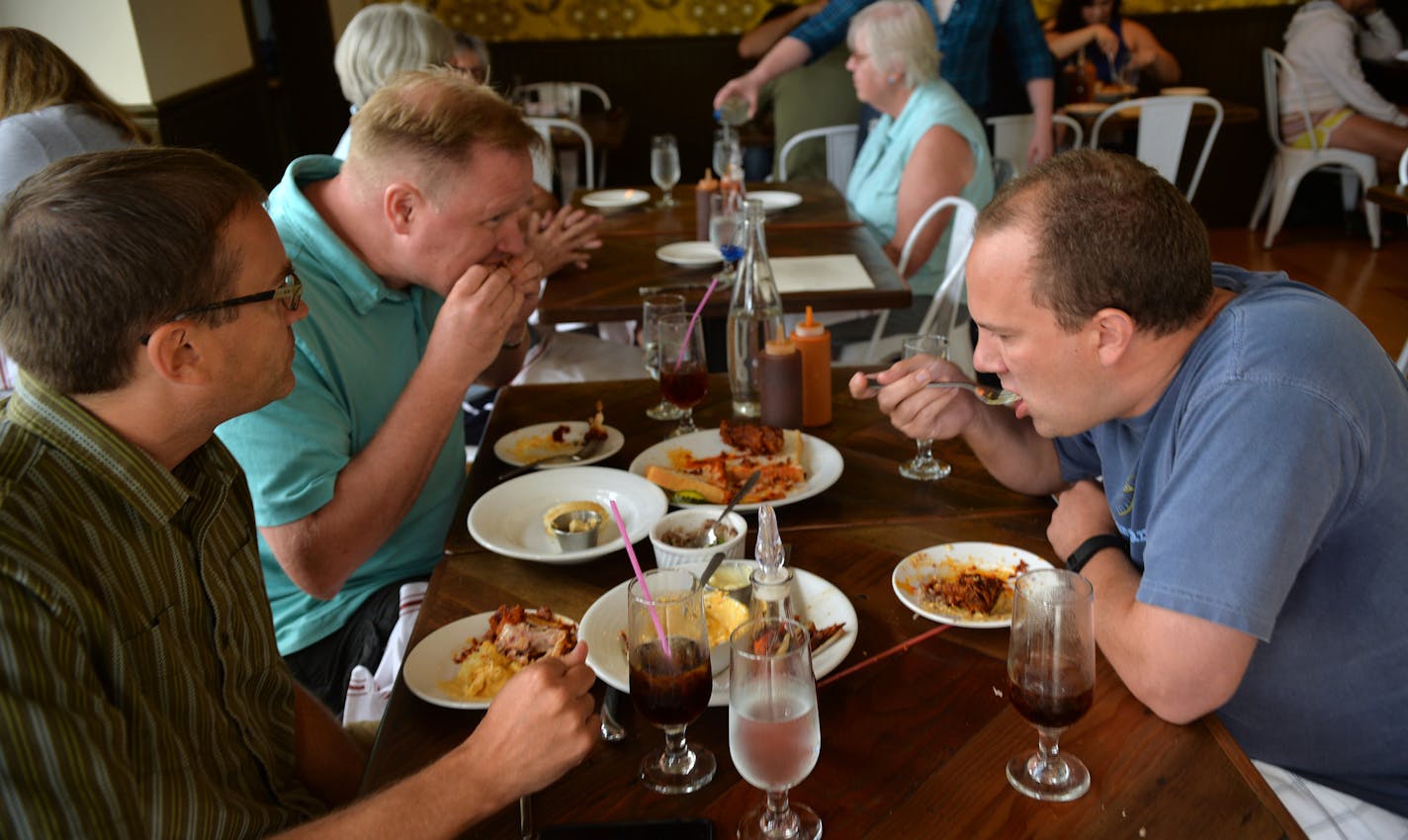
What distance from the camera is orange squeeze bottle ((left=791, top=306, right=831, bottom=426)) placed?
6.76ft

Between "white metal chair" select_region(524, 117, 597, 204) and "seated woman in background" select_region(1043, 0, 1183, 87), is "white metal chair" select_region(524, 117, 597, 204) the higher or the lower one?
the lower one

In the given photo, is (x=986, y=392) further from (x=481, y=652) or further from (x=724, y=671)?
(x=481, y=652)

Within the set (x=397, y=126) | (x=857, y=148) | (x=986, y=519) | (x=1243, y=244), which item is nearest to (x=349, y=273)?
(x=397, y=126)

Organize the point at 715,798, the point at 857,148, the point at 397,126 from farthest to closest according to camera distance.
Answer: the point at 857,148, the point at 397,126, the point at 715,798

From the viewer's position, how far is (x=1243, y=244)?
6988mm

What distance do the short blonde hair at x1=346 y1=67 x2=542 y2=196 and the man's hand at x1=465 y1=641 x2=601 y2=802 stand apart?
41.1 inches

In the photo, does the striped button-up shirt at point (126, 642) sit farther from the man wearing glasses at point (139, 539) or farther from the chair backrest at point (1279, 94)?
the chair backrest at point (1279, 94)

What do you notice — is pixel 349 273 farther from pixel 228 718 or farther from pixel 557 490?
pixel 228 718

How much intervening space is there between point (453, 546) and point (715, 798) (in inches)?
28.3

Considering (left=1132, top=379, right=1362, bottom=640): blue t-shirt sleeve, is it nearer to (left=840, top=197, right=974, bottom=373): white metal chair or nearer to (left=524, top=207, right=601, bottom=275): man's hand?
(left=524, top=207, right=601, bottom=275): man's hand

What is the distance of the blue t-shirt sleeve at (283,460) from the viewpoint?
5.41ft

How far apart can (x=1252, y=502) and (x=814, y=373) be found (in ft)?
3.32

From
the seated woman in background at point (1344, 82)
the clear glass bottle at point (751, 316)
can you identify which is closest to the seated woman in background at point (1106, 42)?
the seated woman in background at point (1344, 82)

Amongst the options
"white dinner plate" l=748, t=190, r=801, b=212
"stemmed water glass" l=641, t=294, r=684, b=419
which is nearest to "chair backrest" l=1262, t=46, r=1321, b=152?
"white dinner plate" l=748, t=190, r=801, b=212
